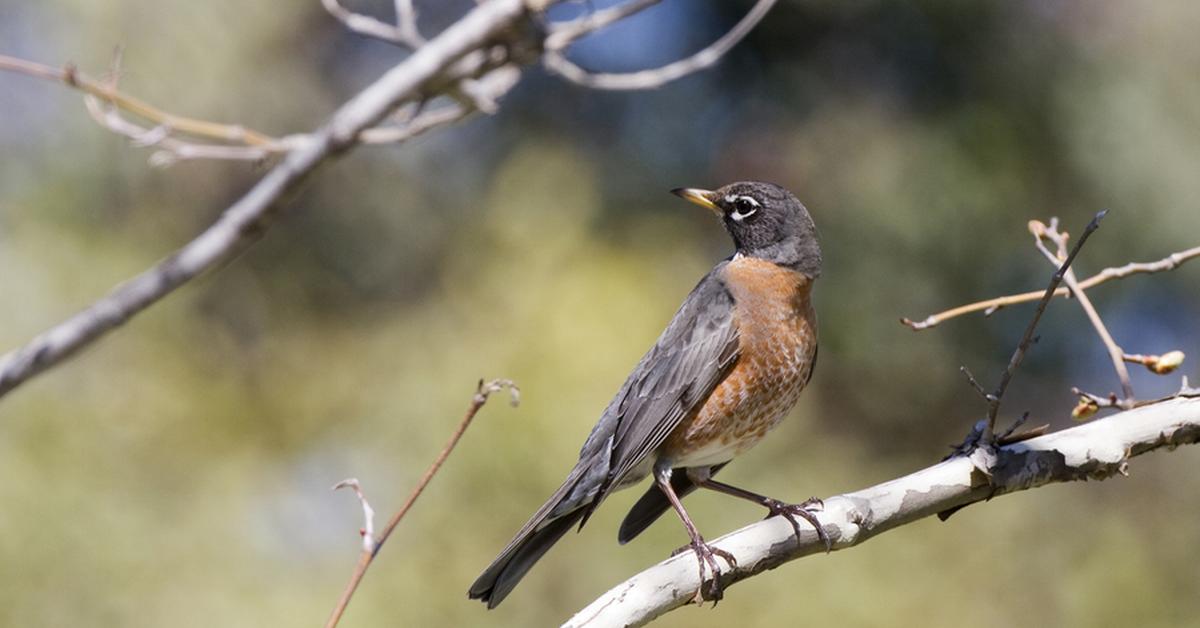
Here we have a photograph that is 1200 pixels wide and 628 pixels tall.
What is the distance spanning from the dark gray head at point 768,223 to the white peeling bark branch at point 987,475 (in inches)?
46.5

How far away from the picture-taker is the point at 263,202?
6.56 feet

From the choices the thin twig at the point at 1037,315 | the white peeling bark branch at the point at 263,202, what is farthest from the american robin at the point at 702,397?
the white peeling bark branch at the point at 263,202

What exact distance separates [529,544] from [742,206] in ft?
4.49

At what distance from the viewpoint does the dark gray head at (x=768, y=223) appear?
4.02 meters

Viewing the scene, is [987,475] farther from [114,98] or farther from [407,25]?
[114,98]

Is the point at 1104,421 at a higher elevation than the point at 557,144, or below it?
below

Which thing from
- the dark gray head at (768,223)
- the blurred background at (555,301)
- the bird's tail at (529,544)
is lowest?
the bird's tail at (529,544)

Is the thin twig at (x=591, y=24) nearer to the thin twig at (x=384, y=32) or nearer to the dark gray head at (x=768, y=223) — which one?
the thin twig at (x=384, y=32)

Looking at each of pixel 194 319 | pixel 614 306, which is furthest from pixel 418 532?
pixel 194 319

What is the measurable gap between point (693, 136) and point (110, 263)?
418 centimetres

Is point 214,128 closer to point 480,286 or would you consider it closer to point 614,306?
point 614,306

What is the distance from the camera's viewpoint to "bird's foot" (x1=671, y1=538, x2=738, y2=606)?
2.83 metres

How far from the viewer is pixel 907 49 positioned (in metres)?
9.12

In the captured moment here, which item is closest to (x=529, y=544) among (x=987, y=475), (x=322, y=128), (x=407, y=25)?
(x=987, y=475)
